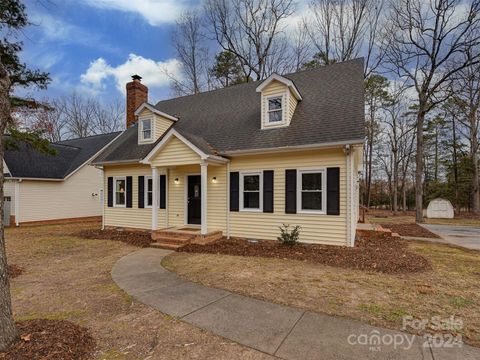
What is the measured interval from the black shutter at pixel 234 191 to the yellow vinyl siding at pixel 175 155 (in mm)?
1460

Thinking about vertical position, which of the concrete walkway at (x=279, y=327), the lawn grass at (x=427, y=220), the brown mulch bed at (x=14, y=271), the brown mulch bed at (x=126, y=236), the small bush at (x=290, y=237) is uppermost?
the small bush at (x=290, y=237)

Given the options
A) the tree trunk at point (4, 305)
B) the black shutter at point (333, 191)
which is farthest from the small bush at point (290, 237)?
the tree trunk at point (4, 305)

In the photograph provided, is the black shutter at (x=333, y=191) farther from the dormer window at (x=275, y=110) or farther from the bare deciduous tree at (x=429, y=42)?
the bare deciduous tree at (x=429, y=42)

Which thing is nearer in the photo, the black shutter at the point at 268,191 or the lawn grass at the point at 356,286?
the lawn grass at the point at 356,286

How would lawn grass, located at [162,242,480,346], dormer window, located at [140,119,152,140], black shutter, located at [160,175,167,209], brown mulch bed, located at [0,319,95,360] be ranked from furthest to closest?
dormer window, located at [140,119,152,140] < black shutter, located at [160,175,167,209] < lawn grass, located at [162,242,480,346] < brown mulch bed, located at [0,319,95,360]

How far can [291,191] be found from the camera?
8320 mm

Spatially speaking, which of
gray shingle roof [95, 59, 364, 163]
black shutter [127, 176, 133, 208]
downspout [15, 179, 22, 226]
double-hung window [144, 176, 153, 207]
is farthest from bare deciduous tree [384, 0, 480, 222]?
downspout [15, 179, 22, 226]

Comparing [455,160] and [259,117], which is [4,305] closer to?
[259,117]

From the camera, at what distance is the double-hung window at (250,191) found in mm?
9023

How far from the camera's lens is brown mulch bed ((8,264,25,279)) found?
571 centimetres

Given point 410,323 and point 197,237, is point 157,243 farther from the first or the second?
point 410,323

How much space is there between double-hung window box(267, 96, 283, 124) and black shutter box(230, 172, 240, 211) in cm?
247

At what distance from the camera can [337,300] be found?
4191 mm

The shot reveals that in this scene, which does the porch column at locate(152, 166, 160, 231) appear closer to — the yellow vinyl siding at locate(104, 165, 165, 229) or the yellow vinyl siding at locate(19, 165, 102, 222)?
the yellow vinyl siding at locate(104, 165, 165, 229)
